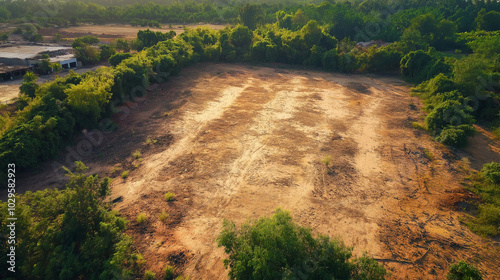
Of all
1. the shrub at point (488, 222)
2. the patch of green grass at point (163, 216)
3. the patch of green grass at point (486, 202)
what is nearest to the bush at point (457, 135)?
the patch of green grass at point (486, 202)

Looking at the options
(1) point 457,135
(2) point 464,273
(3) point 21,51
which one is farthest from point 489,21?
(3) point 21,51

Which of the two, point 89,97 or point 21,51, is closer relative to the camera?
point 89,97

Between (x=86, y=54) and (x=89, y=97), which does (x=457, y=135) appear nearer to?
(x=89, y=97)

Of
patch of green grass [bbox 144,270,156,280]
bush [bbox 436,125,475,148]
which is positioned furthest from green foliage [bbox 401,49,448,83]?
patch of green grass [bbox 144,270,156,280]

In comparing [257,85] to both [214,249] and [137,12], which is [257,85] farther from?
[137,12]

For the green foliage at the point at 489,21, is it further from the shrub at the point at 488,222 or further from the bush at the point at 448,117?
the shrub at the point at 488,222

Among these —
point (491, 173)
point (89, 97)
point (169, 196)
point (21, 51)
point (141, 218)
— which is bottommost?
point (141, 218)
